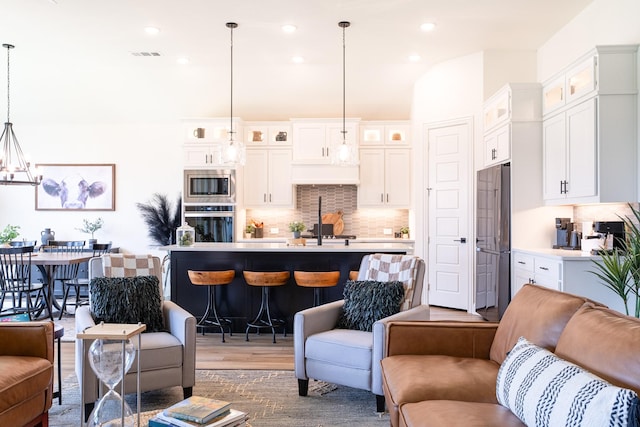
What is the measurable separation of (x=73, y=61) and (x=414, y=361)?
20.1 ft

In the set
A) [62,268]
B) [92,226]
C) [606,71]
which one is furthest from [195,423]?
[92,226]

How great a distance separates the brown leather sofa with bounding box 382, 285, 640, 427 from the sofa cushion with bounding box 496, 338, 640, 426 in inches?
4.0

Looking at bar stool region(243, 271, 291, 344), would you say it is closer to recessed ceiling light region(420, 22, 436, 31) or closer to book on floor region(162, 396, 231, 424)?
book on floor region(162, 396, 231, 424)

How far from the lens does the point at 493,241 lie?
5.23 m

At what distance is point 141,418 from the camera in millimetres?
1818

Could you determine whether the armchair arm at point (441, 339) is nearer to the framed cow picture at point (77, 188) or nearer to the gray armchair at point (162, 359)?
the gray armchair at point (162, 359)

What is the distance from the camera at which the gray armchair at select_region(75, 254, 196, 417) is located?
109 inches

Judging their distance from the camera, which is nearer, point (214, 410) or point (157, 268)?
point (214, 410)

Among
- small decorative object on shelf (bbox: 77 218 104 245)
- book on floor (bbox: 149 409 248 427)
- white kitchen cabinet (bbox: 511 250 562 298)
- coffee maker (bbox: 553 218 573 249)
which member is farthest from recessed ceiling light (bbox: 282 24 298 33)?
small decorative object on shelf (bbox: 77 218 104 245)

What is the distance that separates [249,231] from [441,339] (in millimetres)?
5388

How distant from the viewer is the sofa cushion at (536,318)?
2012 millimetres

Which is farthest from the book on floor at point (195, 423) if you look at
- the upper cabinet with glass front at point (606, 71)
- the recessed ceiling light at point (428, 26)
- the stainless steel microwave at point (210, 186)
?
the stainless steel microwave at point (210, 186)

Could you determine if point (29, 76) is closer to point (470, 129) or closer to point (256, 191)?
point (256, 191)

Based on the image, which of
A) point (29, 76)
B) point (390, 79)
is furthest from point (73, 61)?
point (390, 79)
